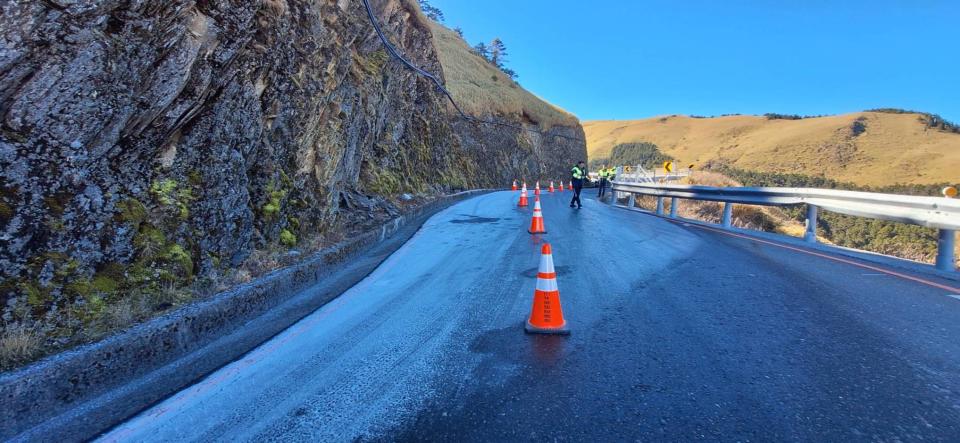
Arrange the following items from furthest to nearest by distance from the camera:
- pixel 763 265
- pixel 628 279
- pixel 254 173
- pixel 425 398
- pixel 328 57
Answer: pixel 328 57 < pixel 763 265 < pixel 254 173 < pixel 628 279 < pixel 425 398

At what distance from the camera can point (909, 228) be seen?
18.9 metres

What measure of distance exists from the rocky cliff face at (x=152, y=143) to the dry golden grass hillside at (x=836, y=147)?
68.6 meters

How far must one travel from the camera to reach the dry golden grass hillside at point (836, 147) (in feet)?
192

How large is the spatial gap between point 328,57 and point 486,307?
6647mm

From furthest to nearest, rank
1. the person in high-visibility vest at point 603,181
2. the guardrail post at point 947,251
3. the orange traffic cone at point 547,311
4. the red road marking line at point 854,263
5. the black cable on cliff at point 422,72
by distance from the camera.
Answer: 1. the person in high-visibility vest at point 603,181
2. the black cable on cliff at point 422,72
3. the guardrail post at point 947,251
4. the red road marking line at point 854,263
5. the orange traffic cone at point 547,311

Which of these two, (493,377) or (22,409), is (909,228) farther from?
(22,409)

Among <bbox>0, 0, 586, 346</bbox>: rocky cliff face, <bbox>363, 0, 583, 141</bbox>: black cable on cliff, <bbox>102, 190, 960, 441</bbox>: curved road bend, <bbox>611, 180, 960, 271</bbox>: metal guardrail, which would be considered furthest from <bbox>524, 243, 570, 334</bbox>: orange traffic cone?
<bbox>363, 0, 583, 141</bbox>: black cable on cliff

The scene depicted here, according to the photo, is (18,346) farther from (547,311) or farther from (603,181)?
(603,181)

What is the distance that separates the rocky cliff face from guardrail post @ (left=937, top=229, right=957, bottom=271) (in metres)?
9.14

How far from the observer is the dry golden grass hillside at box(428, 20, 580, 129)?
40.1 metres

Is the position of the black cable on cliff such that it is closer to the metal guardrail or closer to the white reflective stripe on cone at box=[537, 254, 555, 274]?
the metal guardrail

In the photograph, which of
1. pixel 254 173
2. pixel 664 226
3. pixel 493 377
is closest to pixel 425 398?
pixel 493 377

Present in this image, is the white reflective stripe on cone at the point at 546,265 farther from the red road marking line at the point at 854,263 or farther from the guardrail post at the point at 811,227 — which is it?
the guardrail post at the point at 811,227

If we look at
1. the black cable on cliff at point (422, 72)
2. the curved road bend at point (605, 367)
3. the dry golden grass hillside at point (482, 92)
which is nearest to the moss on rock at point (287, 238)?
the curved road bend at point (605, 367)
